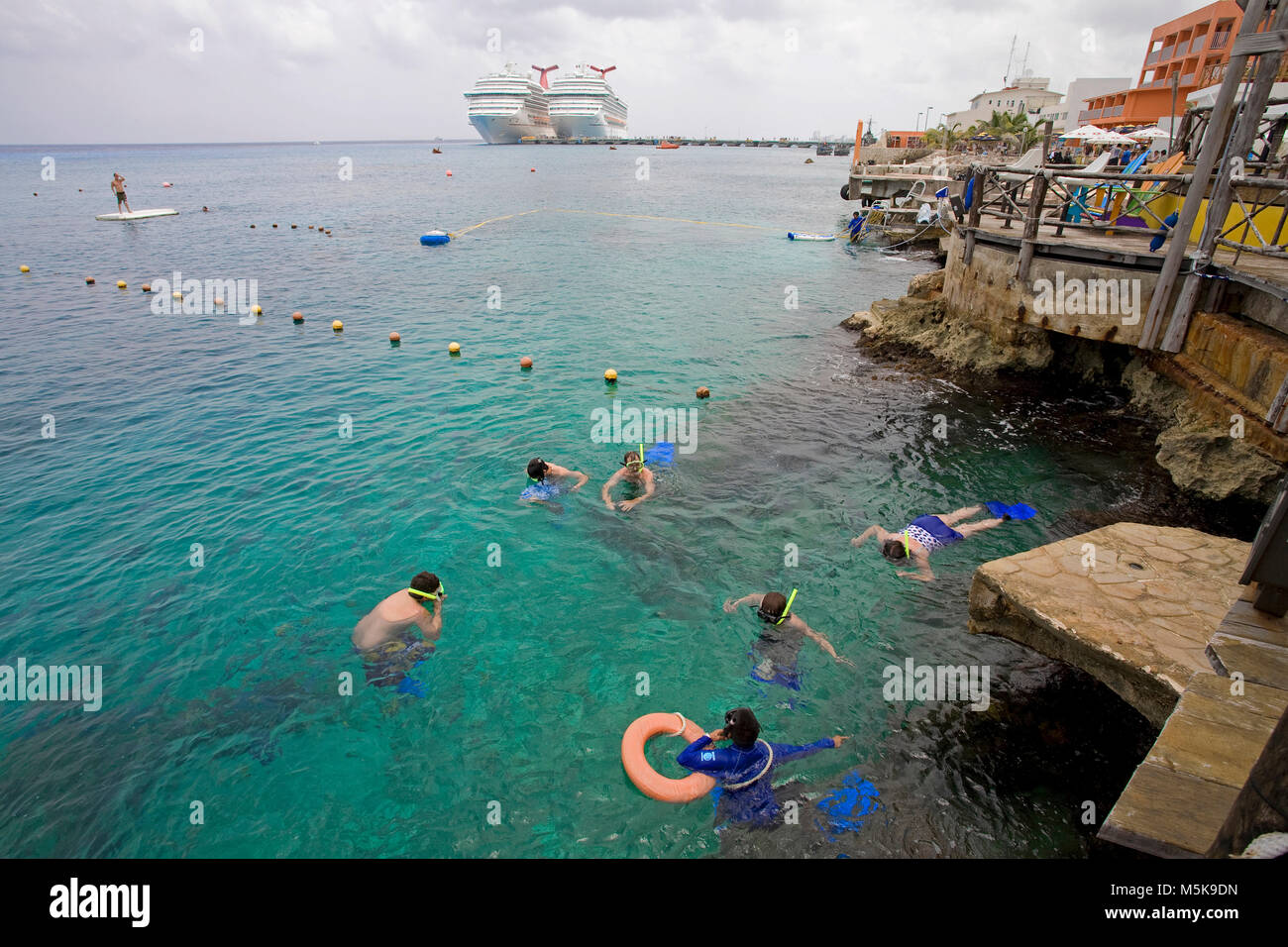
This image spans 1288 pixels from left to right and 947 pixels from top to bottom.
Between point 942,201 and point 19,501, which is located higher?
point 942,201

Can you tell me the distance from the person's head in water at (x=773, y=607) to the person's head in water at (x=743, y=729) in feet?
6.32

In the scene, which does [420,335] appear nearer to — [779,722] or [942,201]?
[779,722]

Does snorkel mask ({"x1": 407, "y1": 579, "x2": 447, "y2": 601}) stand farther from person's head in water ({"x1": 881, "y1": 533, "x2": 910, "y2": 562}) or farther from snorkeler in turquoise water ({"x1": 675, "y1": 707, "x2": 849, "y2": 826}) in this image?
person's head in water ({"x1": 881, "y1": 533, "x2": 910, "y2": 562})

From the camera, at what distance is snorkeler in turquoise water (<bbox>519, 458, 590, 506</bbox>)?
36.8ft

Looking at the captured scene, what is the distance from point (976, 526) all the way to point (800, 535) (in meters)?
2.93

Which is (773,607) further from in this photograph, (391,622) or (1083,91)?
(1083,91)

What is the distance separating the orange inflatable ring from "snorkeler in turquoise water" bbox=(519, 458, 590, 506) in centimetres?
537

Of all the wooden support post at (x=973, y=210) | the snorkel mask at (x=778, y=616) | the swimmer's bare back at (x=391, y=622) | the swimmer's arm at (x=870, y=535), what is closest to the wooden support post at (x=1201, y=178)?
the wooden support post at (x=973, y=210)

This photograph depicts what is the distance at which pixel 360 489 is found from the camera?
11891mm

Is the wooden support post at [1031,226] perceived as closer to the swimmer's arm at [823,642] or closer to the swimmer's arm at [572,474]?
the swimmer's arm at [823,642]

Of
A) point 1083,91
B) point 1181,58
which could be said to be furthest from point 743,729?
point 1083,91

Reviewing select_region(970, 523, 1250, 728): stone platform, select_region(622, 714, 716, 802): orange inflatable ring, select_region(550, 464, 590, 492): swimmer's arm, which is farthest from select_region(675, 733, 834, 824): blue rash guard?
select_region(550, 464, 590, 492): swimmer's arm
